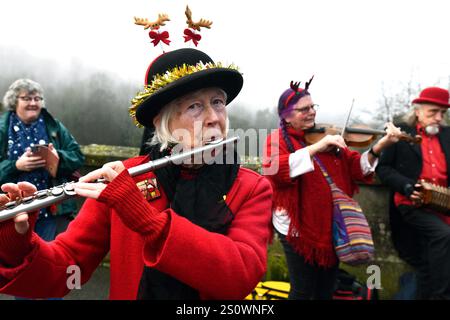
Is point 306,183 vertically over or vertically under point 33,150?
under

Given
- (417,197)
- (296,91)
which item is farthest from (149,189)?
(417,197)

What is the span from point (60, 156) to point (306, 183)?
200 centimetres

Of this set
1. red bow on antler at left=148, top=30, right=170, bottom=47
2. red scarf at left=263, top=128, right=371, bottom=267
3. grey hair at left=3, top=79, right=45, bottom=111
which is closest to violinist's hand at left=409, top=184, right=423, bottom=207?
red scarf at left=263, top=128, right=371, bottom=267

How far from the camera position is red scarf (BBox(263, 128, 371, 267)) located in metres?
3.18

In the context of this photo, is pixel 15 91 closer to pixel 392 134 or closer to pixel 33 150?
pixel 33 150

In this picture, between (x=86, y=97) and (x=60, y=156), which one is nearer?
(x=60, y=156)

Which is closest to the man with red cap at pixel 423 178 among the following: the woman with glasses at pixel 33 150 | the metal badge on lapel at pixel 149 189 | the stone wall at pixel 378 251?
the stone wall at pixel 378 251

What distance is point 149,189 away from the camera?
5.83 ft

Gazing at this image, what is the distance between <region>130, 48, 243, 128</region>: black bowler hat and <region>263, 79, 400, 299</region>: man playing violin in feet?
4.59

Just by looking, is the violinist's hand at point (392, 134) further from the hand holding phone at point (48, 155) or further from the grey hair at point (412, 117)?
the hand holding phone at point (48, 155)

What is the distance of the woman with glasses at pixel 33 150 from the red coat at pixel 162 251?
75.6 inches

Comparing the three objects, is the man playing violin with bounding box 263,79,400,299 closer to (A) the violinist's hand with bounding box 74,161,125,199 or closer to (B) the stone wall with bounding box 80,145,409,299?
(B) the stone wall with bounding box 80,145,409,299

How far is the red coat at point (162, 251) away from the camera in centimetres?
144

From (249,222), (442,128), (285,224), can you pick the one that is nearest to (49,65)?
(285,224)
